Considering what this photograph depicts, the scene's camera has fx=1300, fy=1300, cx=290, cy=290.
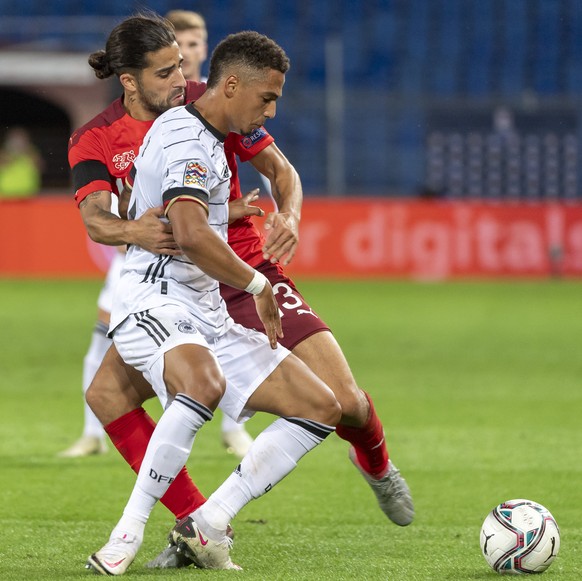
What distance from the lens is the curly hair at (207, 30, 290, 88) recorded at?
14.2 ft

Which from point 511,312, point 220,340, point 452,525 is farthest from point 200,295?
point 511,312

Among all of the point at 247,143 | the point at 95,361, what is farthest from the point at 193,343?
the point at 95,361

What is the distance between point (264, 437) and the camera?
436 cm

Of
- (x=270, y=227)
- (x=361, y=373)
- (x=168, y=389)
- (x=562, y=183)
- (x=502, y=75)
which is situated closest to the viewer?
(x=168, y=389)

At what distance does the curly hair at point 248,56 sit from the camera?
432cm

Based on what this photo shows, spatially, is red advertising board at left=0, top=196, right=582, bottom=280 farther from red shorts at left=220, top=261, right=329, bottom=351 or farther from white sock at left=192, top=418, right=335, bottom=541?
white sock at left=192, top=418, right=335, bottom=541

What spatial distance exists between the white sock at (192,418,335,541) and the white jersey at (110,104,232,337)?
1.41 feet

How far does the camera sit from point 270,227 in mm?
4543

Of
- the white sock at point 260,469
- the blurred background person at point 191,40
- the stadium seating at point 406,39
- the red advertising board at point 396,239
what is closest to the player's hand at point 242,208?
the white sock at point 260,469

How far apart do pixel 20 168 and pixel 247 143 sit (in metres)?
17.0

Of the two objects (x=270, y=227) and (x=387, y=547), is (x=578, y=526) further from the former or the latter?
(x=270, y=227)

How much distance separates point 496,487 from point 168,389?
2407 millimetres

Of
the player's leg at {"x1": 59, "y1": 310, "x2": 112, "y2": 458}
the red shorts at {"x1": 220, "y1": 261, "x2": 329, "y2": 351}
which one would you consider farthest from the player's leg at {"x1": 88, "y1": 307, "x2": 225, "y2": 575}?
the player's leg at {"x1": 59, "y1": 310, "x2": 112, "y2": 458}

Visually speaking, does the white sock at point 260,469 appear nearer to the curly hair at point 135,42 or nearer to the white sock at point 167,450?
the white sock at point 167,450
